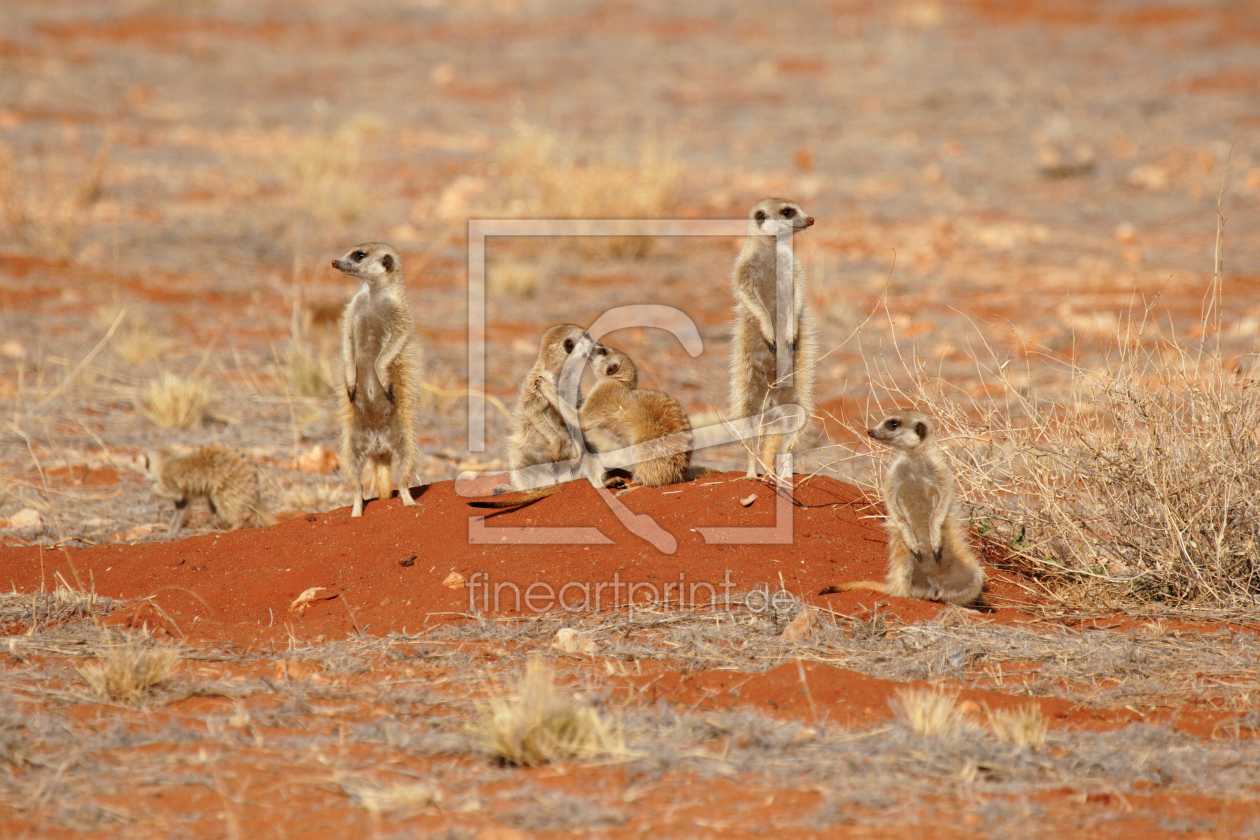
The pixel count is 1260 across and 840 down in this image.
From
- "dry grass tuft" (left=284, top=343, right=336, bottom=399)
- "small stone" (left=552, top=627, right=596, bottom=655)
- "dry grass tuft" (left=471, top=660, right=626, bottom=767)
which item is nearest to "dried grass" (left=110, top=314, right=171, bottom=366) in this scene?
"dry grass tuft" (left=284, top=343, right=336, bottom=399)

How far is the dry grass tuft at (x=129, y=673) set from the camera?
12.9 feet

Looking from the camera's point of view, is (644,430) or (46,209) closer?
(644,430)

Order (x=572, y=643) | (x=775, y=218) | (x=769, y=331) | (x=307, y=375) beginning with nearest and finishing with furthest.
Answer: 1. (x=572, y=643)
2. (x=769, y=331)
3. (x=775, y=218)
4. (x=307, y=375)

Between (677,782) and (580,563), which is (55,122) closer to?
(580,563)

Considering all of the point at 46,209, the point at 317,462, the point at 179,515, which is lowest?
the point at 179,515

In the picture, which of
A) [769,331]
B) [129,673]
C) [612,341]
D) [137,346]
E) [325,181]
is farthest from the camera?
[325,181]

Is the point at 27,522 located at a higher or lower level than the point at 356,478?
lower

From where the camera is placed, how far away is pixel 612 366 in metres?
5.97

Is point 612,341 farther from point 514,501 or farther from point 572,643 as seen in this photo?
point 572,643

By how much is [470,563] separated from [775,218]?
2.45 m

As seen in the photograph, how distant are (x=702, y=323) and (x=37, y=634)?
725cm

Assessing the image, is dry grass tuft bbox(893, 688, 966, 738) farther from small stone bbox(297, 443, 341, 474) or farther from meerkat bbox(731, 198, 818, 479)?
small stone bbox(297, 443, 341, 474)

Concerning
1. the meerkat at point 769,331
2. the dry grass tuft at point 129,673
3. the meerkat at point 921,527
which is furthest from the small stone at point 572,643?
the meerkat at point 769,331

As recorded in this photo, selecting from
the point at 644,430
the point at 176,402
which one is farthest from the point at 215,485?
the point at 644,430
